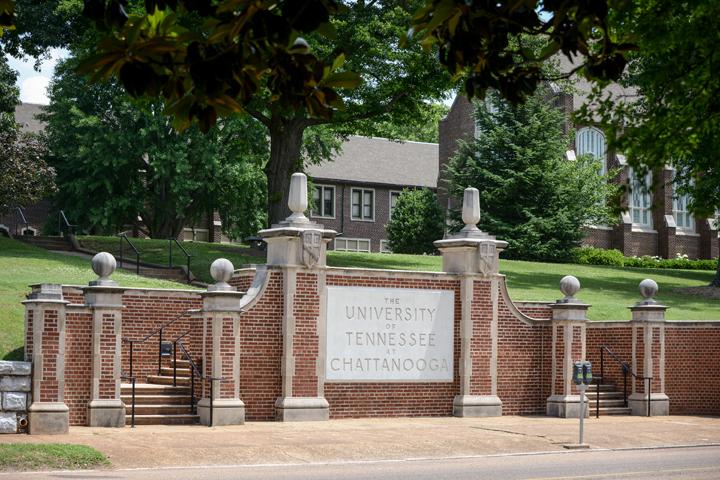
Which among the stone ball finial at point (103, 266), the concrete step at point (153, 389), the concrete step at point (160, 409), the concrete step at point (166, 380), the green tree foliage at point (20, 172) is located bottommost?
the concrete step at point (160, 409)

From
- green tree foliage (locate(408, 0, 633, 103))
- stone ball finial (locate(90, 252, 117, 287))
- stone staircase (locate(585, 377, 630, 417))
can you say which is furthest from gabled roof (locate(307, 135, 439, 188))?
green tree foliage (locate(408, 0, 633, 103))

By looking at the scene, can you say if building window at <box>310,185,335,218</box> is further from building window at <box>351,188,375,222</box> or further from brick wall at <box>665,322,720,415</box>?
brick wall at <box>665,322,720,415</box>

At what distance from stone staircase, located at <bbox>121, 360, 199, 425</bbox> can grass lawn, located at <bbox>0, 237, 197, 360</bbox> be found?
2090 mm

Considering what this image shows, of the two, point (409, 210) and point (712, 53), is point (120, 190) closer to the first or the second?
point (409, 210)

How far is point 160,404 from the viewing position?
66.8 ft

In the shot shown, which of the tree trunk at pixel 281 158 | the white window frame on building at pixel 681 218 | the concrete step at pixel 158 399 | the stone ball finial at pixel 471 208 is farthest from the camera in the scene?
the white window frame on building at pixel 681 218

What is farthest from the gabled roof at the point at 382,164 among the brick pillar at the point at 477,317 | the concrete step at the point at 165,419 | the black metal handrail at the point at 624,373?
the concrete step at the point at 165,419

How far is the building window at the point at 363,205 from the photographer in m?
69.5

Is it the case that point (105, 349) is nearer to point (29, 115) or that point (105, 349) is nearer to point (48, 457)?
point (48, 457)

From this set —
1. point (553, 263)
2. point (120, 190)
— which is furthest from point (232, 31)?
point (120, 190)

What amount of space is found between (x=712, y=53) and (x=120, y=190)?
132 ft

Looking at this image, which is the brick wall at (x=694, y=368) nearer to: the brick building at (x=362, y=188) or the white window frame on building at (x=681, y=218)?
the white window frame on building at (x=681, y=218)

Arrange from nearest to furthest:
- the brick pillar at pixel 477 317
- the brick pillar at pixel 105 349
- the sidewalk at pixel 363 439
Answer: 1. the sidewalk at pixel 363 439
2. the brick pillar at pixel 105 349
3. the brick pillar at pixel 477 317

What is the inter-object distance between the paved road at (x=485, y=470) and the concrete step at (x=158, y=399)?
17.2 feet
